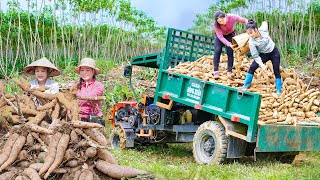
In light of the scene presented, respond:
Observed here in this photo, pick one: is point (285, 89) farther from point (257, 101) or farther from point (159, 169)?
point (159, 169)

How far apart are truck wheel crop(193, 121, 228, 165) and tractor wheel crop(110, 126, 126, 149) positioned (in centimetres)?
204

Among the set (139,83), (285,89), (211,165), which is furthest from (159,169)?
(139,83)

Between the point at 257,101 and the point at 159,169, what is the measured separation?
177cm

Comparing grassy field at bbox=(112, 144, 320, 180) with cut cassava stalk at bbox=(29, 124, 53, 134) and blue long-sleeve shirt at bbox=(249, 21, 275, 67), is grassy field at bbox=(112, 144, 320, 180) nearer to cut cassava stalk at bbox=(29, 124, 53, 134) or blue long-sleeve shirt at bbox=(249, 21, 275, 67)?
cut cassava stalk at bbox=(29, 124, 53, 134)

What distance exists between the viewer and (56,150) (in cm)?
540

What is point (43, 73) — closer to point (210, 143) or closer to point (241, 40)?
point (210, 143)

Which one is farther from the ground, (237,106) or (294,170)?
(237,106)

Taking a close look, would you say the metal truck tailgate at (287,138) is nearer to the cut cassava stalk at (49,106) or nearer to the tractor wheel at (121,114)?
the cut cassava stalk at (49,106)

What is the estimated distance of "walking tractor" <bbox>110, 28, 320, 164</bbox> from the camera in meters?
7.82

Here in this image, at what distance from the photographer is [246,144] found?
27.5 feet

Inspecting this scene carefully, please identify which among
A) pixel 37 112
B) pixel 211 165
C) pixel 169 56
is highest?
pixel 169 56

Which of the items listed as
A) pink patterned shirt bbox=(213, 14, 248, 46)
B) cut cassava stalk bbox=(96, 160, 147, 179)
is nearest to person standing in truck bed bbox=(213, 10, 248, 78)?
pink patterned shirt bbox=(213, 14, 248, 46)

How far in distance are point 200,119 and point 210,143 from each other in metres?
0.91

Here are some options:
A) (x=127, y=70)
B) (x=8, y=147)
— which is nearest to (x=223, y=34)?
(x=127, y=70)
